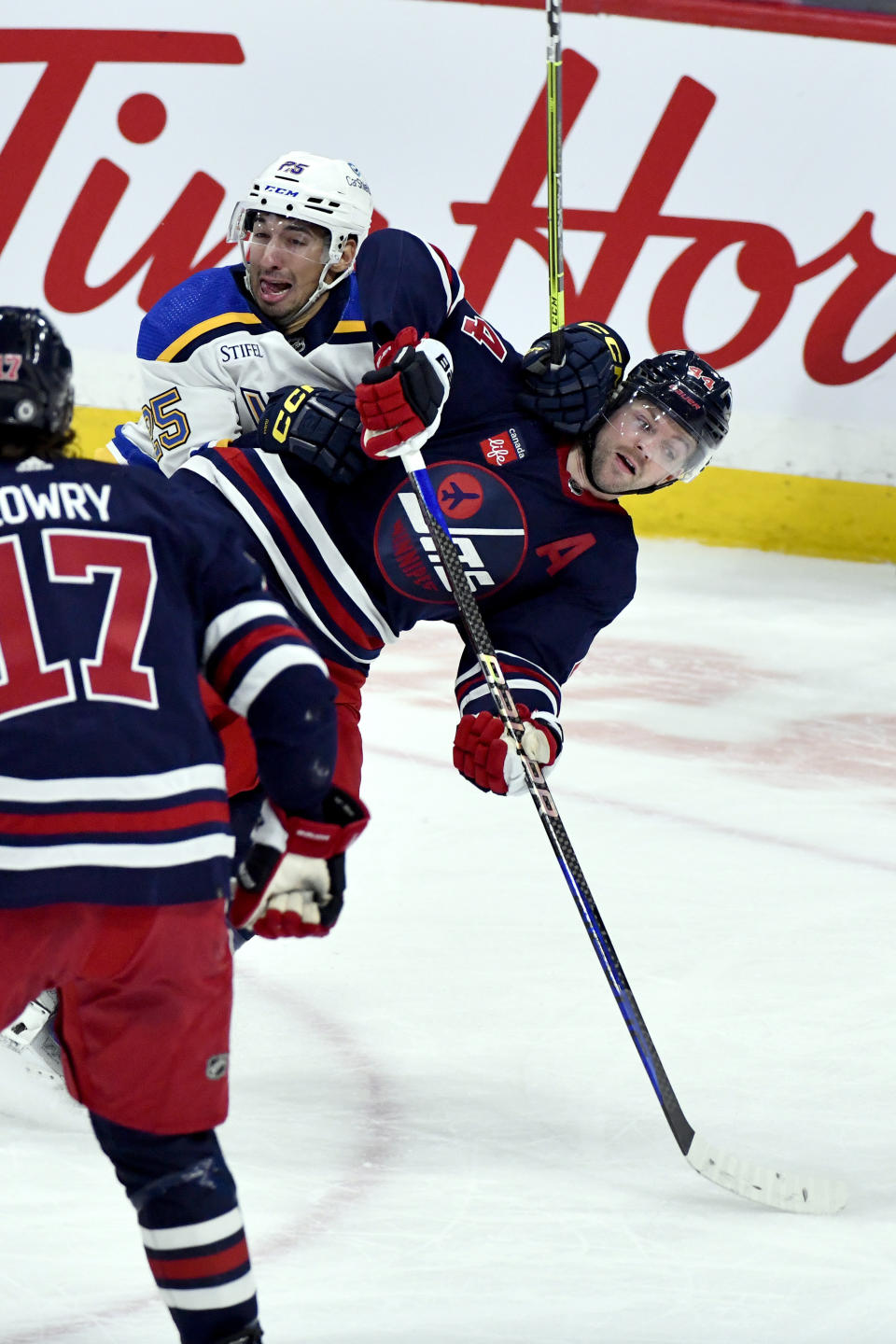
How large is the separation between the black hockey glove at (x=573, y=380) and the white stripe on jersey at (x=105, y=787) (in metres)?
1.17

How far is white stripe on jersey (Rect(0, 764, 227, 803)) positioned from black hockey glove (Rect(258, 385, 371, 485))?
1.09 meters

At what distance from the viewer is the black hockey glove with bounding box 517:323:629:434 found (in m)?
2.49

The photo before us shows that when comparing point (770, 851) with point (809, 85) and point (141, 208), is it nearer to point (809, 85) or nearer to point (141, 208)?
point (809, 85)

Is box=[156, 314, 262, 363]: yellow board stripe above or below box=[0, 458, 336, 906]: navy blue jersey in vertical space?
above

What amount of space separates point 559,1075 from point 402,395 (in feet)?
3.46

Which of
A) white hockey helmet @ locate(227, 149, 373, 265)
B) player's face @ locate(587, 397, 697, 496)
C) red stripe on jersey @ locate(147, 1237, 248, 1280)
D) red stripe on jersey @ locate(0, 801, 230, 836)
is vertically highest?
white hockey helmet @ locate(227, 149, 373, 265)

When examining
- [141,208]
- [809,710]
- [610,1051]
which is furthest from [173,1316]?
[141,208]

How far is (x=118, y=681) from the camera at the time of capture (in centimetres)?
145

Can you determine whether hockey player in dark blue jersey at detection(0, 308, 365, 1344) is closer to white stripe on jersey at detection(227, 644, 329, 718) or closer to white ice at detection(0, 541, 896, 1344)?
white stripe on jersey at detection(227, 644, 329, 718)

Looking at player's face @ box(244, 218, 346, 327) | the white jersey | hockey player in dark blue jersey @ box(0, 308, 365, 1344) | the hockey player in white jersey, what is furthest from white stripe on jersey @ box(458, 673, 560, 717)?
hockey player in dark blue jersey @ box(0, 308, 365, 1344)

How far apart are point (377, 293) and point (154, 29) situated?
3747mm

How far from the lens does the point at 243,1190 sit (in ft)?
7.24

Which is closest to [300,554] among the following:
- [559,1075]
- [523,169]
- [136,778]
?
[559,1075]

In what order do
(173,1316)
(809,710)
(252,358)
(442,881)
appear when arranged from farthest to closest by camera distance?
(809,710)
(442,881)
(252,358)
(173,1316)
